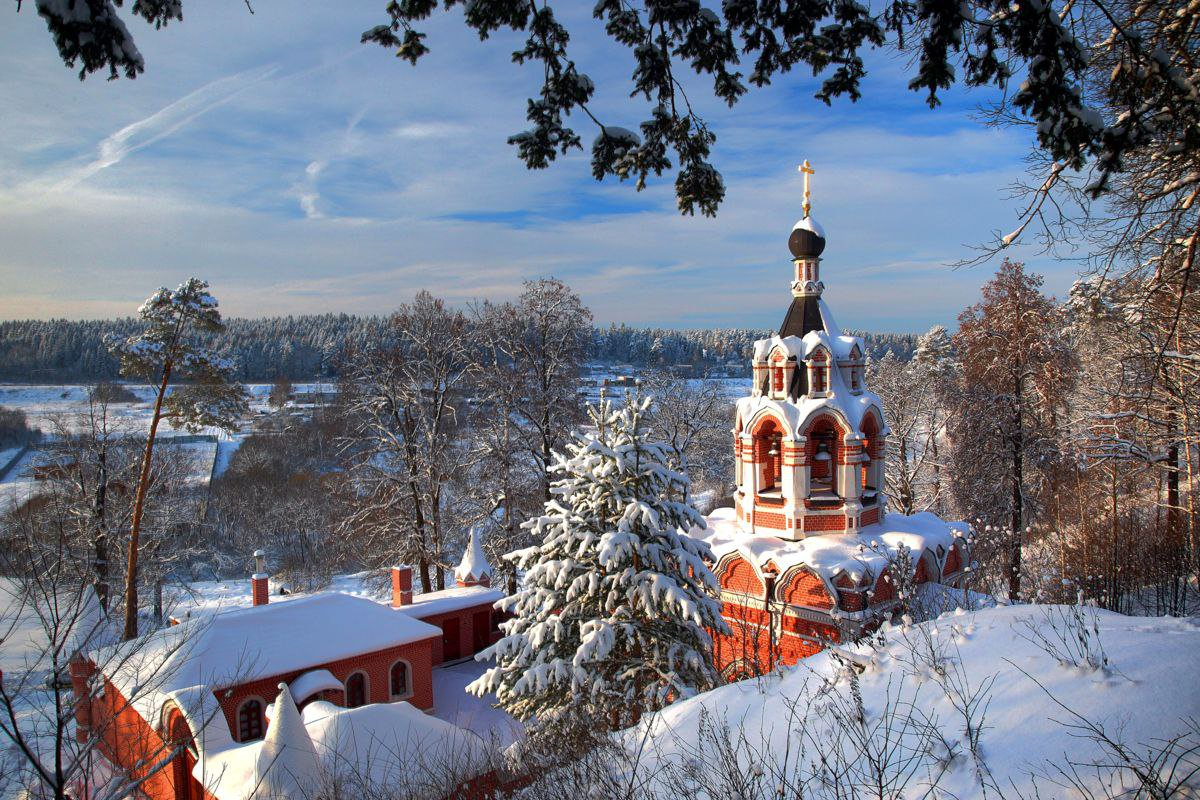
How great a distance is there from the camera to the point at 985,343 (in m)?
18.0

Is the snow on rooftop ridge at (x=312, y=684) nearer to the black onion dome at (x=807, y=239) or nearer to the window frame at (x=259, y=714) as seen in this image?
the window frame at (x=259, y=714)

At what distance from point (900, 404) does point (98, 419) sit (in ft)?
87.1

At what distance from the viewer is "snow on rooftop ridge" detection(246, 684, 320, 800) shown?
7.21 meters

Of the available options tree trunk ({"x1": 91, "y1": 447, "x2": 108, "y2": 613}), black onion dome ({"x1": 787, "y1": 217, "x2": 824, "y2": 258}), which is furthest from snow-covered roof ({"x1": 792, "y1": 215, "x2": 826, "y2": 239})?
tree trunk ({"x1": 91, "y1": 447, "x2": 108, "y2": 613})

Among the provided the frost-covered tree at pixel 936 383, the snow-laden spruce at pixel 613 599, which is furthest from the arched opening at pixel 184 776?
the frost-covered tree at pixel 936 383

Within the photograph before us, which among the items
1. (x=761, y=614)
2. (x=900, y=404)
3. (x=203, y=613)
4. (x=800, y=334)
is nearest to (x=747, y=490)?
(x=761, y=614)

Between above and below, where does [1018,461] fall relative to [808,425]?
below

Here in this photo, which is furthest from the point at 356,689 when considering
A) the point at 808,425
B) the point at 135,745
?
the point at 808,425

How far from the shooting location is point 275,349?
83.1 m

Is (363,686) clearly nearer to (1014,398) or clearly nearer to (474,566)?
(474,566)

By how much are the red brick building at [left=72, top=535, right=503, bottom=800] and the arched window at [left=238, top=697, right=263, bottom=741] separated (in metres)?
0.02

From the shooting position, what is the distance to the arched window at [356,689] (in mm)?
13367

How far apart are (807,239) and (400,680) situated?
1297 centimetres

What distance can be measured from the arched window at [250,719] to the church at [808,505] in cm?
893
